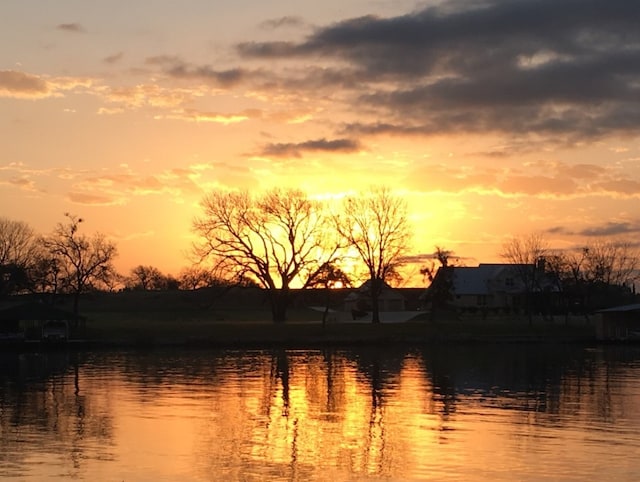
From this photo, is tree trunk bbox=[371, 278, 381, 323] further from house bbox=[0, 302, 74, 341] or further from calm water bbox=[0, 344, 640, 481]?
calm water bbox=[0, 344, 640, 481]

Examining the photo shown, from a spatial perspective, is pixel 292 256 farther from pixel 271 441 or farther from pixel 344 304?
pixel 271 441

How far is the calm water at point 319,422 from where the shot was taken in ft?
76.2

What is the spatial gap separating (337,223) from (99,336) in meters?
31.5

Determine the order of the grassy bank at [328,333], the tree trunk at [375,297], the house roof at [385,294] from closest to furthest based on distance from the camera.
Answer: the grassy bank at [328,333] → the tree trunk at [375,297] → the house roof at [385,294]

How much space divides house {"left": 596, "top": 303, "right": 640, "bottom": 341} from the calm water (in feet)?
91.6

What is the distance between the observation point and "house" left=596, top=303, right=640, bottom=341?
85812mm

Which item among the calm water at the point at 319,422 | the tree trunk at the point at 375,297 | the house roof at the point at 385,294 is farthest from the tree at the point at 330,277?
the calm water at the point at 319,422

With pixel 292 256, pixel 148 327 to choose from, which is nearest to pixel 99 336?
pixel 148 327

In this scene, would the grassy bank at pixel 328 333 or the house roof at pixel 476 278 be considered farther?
the house roof at pixel 476 278

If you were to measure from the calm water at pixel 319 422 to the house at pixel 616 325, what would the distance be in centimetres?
2793

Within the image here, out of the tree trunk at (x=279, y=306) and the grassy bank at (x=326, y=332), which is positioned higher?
the tree trunk at (x=279, y=306)

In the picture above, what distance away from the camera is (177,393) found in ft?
134

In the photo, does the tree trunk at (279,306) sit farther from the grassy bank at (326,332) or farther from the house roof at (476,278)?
the house roof at (476,278)

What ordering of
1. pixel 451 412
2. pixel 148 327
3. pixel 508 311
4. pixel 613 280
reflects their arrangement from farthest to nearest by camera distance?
pixel 613 280, pixel 508 311, pixel 148 327, pixel 451 412
